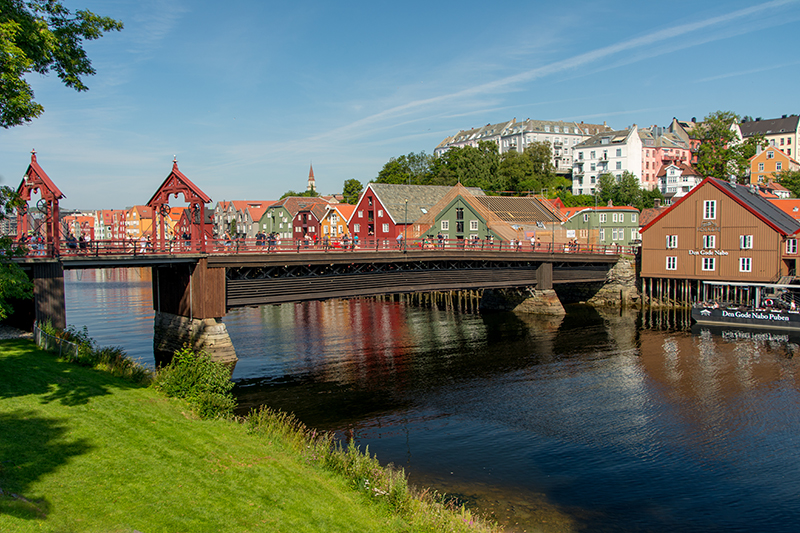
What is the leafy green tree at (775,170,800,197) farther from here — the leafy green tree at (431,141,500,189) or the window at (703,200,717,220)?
the window at (703,200,717,220)

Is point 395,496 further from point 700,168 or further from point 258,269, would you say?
point 700,168

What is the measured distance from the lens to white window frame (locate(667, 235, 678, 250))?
196 feet

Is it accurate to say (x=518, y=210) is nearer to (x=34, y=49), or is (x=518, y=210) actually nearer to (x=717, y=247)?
(x=717, y=247)

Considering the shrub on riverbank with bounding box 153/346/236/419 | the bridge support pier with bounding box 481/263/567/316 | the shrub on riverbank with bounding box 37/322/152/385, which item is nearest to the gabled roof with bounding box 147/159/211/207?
the shrub on riverbank with bounding box 37/322/152/385

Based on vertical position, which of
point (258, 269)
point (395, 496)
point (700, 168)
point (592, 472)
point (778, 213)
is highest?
point (700, 168)

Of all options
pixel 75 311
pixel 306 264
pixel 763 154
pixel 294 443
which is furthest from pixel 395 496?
pixel 763 154

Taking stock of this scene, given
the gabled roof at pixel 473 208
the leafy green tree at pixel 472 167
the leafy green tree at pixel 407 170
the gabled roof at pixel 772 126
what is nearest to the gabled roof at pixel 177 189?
the gabled roof at pixel 473 208

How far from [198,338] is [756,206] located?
55.6 m

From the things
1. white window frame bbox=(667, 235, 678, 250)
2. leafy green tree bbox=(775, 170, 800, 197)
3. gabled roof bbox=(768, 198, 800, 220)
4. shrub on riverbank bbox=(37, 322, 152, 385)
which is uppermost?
leafy green tree bbox=(775, 170, 800, 197)

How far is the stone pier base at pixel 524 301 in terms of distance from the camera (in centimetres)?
5881

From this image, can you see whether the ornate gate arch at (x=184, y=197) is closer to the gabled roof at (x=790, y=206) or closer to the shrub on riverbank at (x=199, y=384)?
the shrub on riverbank at (x=199, y=384)

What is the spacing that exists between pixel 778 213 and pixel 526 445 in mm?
53734

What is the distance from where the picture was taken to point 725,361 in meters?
37.1

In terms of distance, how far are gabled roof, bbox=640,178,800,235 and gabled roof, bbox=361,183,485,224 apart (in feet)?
111
